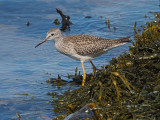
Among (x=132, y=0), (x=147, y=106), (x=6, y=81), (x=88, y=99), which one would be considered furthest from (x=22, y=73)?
(x=132, y=0)

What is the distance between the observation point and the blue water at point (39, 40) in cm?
611

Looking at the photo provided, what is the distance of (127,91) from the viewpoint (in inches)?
178

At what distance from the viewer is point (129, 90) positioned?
4520 millimetres

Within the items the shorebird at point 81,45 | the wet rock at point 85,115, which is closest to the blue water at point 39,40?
the shorebird at point 81,45

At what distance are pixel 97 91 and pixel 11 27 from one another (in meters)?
6.61

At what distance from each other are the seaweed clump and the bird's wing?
103 cm

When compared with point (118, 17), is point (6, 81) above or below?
below

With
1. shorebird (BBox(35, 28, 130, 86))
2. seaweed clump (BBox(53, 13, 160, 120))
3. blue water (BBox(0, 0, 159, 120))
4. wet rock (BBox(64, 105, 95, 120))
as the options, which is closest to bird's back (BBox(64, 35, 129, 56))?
shorebird (BBox(35, 28, 130, 86))

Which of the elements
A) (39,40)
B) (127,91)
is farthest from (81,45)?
(39,40)

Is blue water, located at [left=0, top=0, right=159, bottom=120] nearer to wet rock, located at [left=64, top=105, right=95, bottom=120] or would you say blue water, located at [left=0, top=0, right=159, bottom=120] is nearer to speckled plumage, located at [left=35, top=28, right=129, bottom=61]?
speckled plumage, located at [left=35, top=28, right=129, bottom=61]

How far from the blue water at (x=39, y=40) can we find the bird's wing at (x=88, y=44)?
80 centimetres

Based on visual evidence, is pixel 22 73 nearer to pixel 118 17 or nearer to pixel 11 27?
pixel 11 27

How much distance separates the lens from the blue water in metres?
6.11

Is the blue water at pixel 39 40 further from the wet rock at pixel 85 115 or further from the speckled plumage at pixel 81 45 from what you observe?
the wet rock at pixel 85 115
